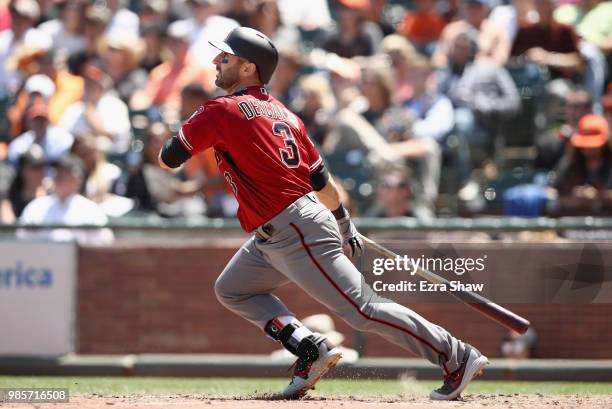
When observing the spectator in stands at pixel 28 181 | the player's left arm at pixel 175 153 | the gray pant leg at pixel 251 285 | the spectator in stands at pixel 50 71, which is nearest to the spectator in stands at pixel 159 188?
the spectator in stands at pixel 28 181

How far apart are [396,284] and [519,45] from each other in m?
5.04

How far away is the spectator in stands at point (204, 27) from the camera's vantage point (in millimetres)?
11883

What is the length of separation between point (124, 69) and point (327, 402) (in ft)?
22.8

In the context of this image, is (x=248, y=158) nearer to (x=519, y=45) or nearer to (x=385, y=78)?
(x=385, y=78)

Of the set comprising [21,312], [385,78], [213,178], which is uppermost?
[385,78]

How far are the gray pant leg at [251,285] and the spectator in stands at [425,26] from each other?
6.42 m

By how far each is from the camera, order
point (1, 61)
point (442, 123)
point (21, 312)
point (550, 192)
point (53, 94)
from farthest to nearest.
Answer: point (1, 61), point (53, 94), point (442, 123), point (550, 192), point (21, 312)

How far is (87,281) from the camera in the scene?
361 inches

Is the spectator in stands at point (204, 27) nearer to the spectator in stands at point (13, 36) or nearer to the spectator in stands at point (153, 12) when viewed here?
the spectator in stands at point (153, 12)

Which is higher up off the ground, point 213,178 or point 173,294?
point 213,178

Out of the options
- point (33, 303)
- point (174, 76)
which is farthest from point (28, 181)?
point (174, 76)

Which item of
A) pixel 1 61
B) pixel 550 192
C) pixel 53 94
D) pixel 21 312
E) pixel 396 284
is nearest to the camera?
pixel 396 284

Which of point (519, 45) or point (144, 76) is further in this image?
point (144, 76)

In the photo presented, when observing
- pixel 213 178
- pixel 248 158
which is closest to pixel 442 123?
pixel 213 178
